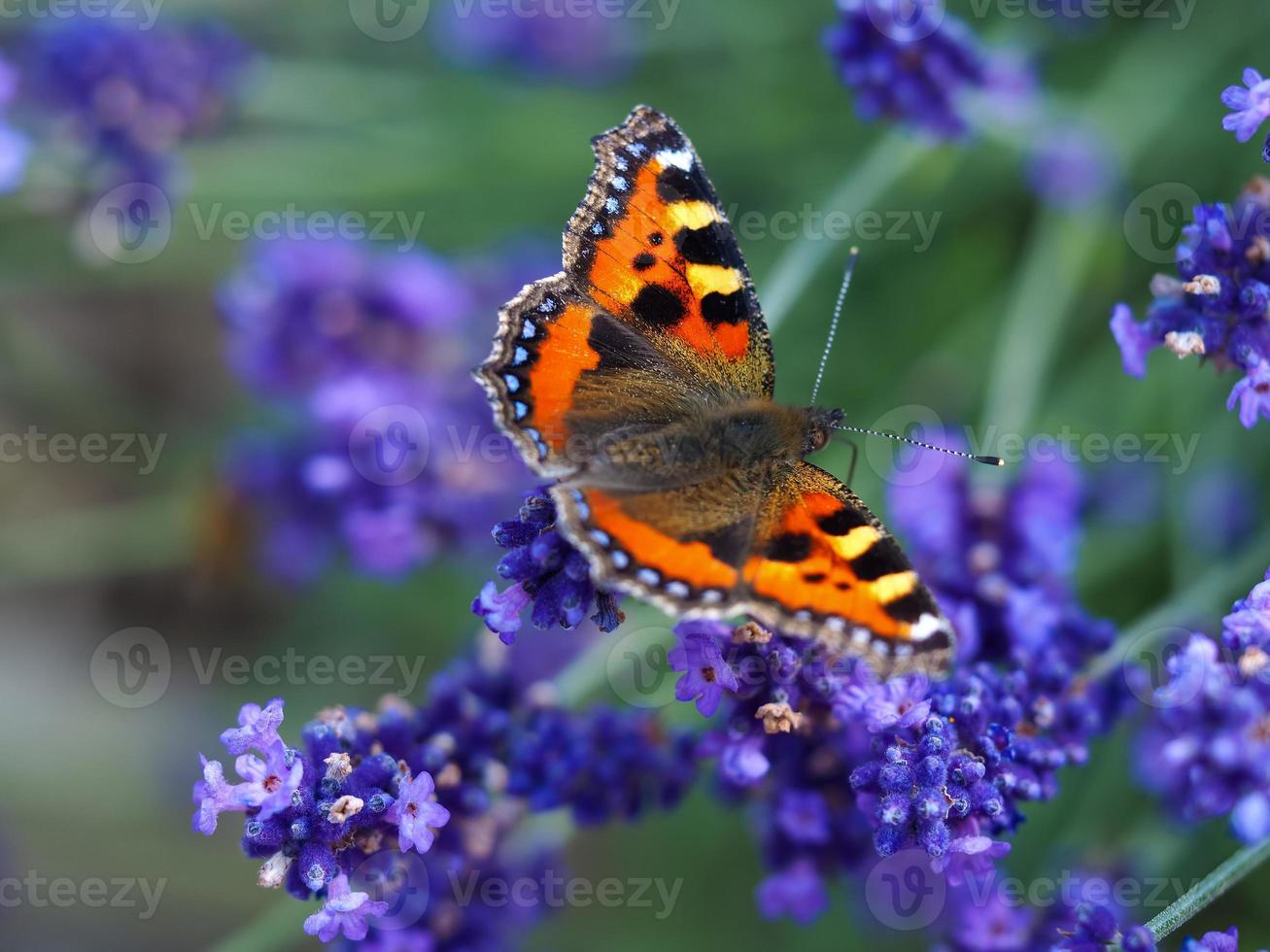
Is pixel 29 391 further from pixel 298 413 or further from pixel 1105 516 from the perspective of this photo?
→ pixel 1105 516

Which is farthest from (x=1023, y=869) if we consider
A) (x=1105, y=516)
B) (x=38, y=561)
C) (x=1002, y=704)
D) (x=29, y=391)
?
(x=29, y=391)

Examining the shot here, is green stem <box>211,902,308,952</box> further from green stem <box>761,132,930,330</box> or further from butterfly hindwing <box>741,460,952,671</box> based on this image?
green stem <box>761,132,930,330</box>

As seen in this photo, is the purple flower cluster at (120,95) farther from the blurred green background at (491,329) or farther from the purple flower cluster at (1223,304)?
the purple flower cluster at (1223,304)

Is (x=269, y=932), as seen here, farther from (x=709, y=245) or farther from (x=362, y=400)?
(x=709, y=245)

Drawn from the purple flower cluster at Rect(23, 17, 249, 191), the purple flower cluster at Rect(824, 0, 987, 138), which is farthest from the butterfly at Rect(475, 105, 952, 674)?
the purple flower cluster at Rect(23, 17, 249, 191)

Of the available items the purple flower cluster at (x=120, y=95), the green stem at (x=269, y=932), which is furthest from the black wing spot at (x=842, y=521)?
the purple flower cluster at (x=120, y=95)

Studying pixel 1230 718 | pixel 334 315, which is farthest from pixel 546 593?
pixel 334 315
